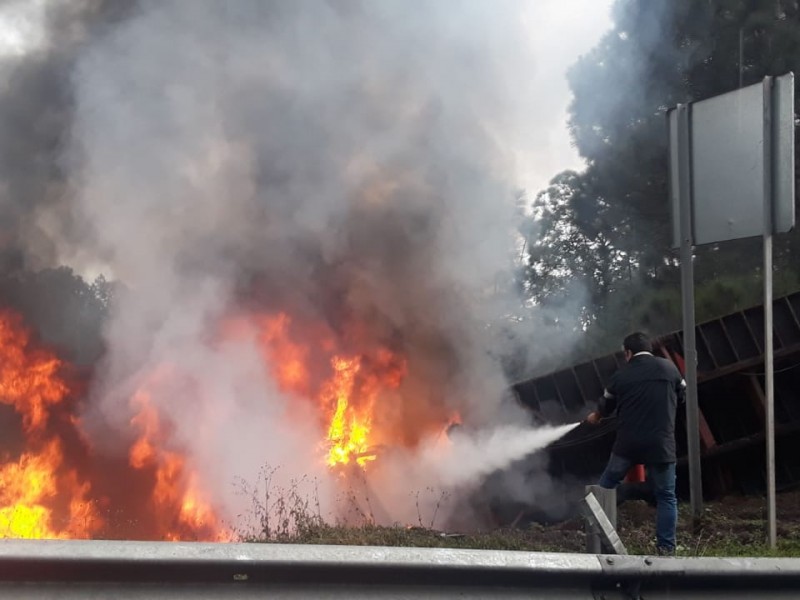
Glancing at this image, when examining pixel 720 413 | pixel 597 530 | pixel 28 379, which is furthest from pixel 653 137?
pixel 597 530

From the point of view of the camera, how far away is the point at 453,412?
997 centimetres

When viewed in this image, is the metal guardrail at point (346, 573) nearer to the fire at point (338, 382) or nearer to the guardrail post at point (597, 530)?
the guardrail post at point (597, 530)

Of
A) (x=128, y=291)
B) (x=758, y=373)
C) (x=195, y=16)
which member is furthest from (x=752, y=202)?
(x=195, y=16)

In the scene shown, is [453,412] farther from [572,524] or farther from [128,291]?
[128,291]

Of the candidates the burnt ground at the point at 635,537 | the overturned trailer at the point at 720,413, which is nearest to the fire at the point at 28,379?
the burnt ground at the point at 635,537

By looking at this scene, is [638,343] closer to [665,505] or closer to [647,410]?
[647,410]

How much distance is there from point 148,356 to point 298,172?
3.56 m

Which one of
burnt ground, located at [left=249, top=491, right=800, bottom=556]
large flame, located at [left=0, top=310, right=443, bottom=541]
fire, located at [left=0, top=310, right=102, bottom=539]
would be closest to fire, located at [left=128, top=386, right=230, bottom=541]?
large flame, located at [left=0, top=310, right=443, bottom=541]

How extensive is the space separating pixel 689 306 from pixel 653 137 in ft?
38.2

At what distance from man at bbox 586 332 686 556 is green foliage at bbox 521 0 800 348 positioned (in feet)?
26.4

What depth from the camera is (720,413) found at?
865 cm

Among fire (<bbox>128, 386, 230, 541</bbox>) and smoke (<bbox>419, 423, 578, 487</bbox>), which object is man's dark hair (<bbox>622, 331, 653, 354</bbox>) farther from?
fire (<bbox>128, 386, 230, 541</bbox>)

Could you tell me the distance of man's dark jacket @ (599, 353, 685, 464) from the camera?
4.68 metres

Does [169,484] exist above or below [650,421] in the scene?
below
